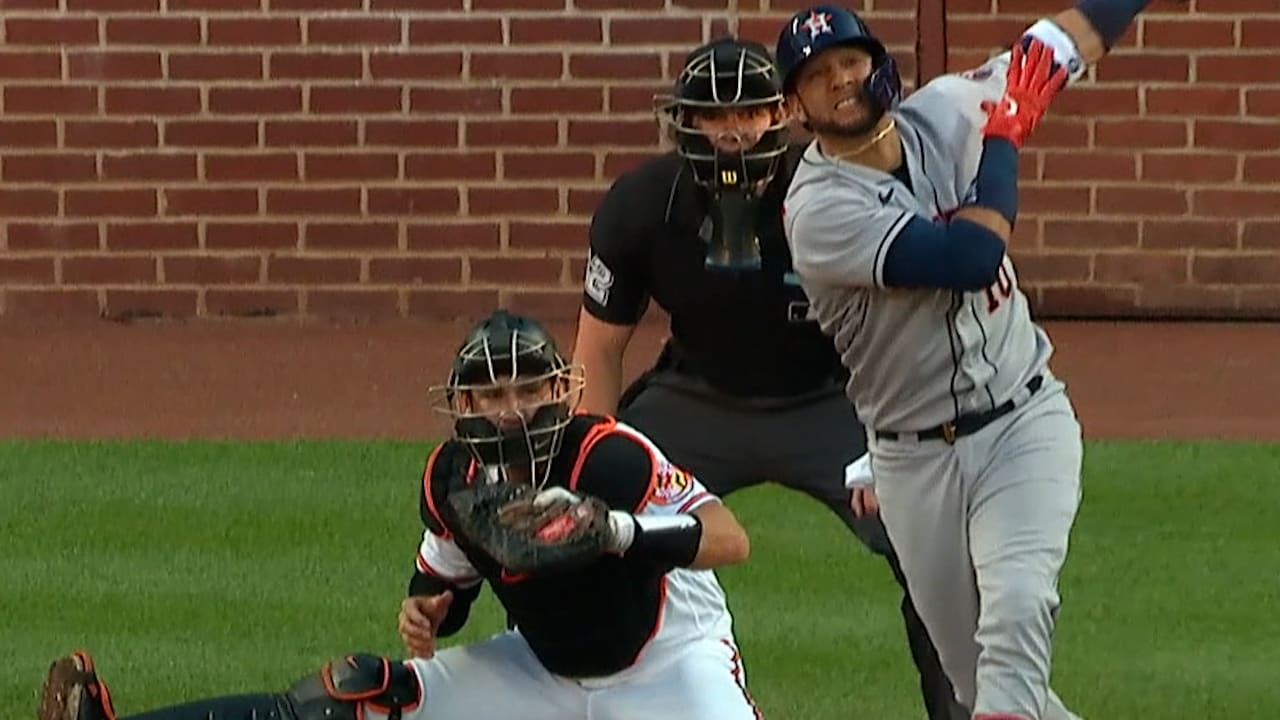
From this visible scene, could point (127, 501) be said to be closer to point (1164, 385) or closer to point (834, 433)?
point (834, 433)

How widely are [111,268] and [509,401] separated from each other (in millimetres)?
8103

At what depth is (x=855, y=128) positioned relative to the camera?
18.6ft

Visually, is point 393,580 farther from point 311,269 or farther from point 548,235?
point 311,269

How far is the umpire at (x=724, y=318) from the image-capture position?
6434 millimetres

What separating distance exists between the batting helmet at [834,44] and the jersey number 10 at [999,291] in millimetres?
462

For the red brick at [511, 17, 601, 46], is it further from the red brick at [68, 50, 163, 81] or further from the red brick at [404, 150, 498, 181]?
the red brick at [68, 50, 163, 81]

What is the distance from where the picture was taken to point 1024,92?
561 cm

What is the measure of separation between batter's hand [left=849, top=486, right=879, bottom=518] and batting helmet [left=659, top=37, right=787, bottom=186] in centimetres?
82

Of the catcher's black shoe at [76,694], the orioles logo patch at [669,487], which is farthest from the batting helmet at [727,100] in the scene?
the catcher's black shoe at [76,694]

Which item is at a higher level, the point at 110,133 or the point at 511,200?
the point at 110,133

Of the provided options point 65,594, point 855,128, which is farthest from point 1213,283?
point 855,128

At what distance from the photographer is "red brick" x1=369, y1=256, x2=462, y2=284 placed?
1297 centimetres

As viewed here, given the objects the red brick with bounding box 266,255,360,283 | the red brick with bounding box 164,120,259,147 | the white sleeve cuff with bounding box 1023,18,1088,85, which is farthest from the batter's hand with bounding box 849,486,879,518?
the red brick with bounding box 164,120,259,147

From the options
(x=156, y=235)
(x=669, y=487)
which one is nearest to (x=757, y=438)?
(x=669, y=487)
